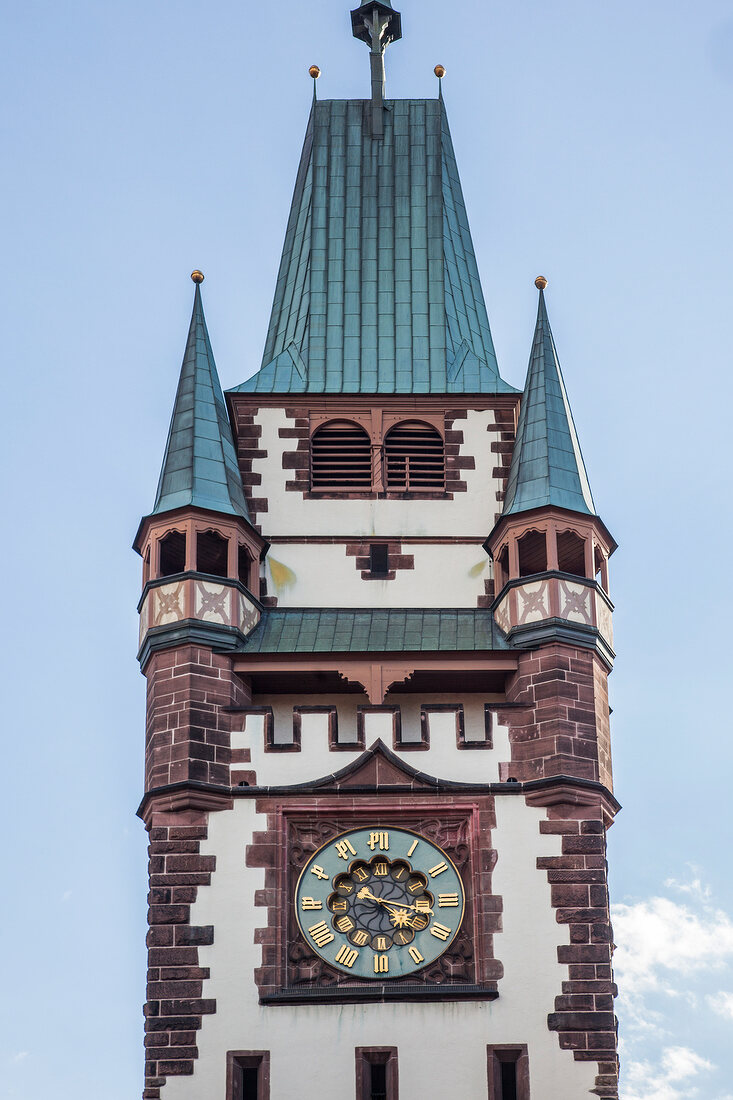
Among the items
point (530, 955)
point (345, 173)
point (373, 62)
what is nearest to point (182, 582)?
point (530, 955)

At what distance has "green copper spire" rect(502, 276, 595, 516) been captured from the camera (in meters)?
30.9

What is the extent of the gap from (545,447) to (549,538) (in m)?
1.57

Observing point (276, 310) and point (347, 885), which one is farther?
point (276, 310)

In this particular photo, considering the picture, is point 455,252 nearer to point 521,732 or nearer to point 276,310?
point 276,310

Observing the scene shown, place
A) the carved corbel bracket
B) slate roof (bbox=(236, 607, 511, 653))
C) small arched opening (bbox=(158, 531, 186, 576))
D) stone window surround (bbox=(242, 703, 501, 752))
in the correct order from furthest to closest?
small arched opening (bbox=(158, 531, 186, 576)), slate roof (bbox=(236, 607, 511, 653)), the carved corbel bracket, stone window surround (bbox=(242, 703, 501, 752))

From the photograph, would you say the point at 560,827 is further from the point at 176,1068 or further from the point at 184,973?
the point at 176,1068

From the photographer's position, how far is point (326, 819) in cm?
2848

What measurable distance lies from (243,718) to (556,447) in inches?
210

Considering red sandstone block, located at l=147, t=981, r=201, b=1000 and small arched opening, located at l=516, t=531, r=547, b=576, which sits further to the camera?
small arched opening, located at l=516, t=531, r=547, b=576

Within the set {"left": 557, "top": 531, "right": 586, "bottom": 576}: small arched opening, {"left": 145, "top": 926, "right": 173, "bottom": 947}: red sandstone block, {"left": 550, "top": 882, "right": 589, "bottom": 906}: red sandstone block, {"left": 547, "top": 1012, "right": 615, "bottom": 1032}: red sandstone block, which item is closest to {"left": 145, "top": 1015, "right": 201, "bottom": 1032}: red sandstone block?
{"left": 145, "top": 926, "right": 173, "bottom": 947}: red sandstone block

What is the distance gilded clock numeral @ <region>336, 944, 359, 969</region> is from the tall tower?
6 centimetres

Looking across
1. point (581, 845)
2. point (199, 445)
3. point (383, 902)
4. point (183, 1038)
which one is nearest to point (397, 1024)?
point (383, 902)

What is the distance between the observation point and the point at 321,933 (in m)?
27.9

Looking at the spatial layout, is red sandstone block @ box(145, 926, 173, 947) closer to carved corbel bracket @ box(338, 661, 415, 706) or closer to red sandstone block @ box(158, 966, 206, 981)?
red sandstone block @ box(158, 966, 206, 981)
